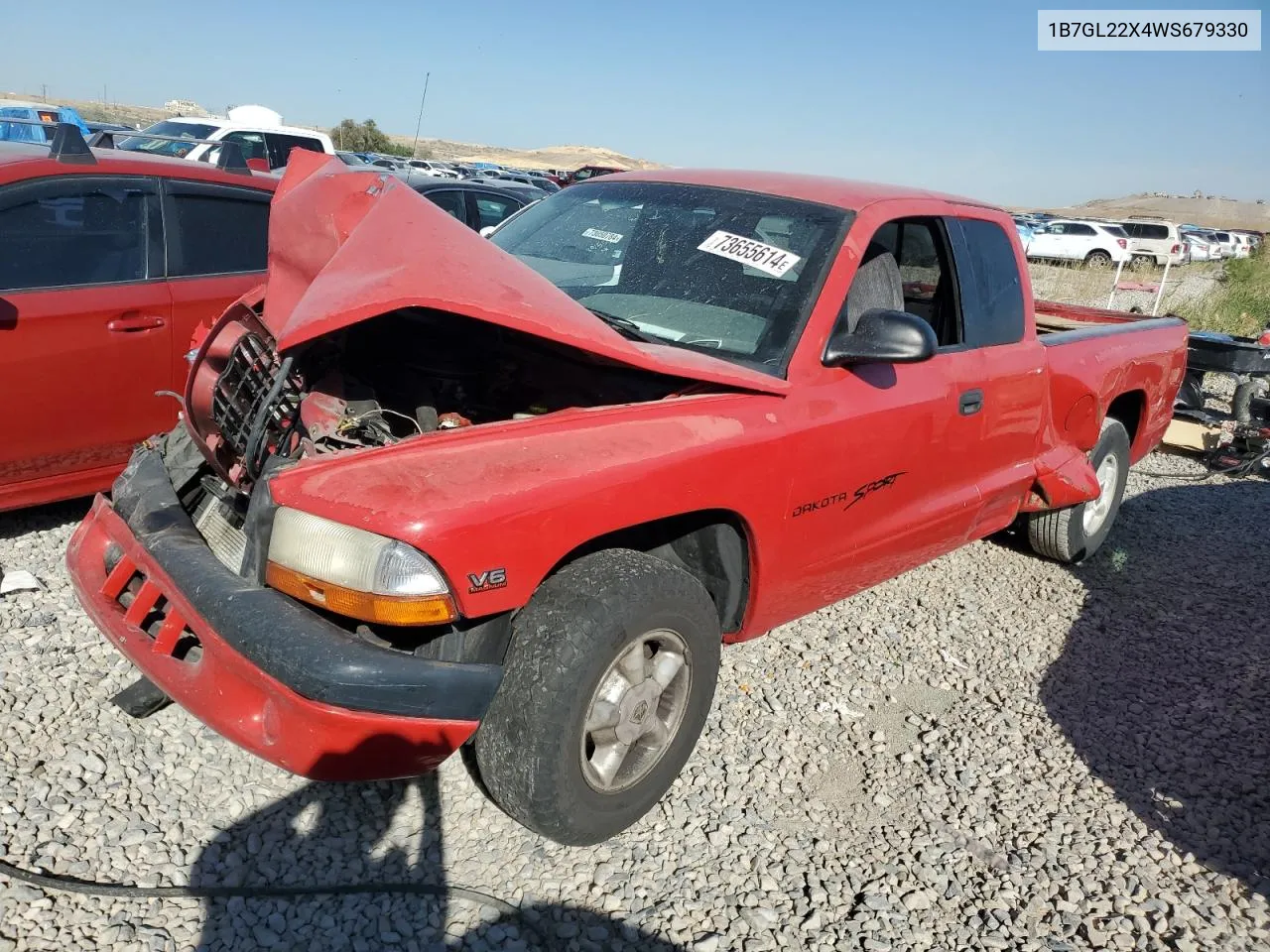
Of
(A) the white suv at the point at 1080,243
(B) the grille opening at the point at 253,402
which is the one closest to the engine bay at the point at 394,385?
(B) the grille opening at the point at 253,402

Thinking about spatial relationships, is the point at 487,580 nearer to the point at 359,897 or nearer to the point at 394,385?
the point at 359,897

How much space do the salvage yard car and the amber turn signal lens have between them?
79.3 inches

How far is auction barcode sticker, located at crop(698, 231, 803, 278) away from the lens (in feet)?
10.5

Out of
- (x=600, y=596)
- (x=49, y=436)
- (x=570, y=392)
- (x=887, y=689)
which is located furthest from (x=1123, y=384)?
(x=49, y=436)

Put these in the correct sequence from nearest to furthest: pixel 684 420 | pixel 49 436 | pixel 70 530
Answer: pixel 684 420 < pixel 49 436 < pixel 70 530

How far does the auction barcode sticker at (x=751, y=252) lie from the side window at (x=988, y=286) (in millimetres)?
Answer: 976

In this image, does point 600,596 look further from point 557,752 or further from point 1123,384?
point 1123,384

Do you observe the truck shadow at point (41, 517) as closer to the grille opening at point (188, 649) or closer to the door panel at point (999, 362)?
the grille opening at point (188, 649)

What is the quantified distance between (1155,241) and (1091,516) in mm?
28217

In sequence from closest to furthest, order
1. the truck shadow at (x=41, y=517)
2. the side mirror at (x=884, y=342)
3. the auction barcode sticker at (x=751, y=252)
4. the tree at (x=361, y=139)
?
the side mirror at (x=884, y=342), the auction barcode sticker at (x=751, y=252), the truck shadow at (x=41, y=517), the tree at (x=361, y=139)

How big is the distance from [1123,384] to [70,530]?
4972 millimetres

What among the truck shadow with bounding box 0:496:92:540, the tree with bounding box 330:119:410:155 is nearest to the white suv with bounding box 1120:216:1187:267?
the tree with bounding box 330:119:410:155

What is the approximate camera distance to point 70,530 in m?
4.29

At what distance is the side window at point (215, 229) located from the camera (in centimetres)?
451
